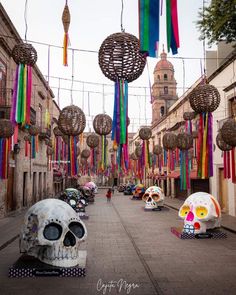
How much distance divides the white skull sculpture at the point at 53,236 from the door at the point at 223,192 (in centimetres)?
1381

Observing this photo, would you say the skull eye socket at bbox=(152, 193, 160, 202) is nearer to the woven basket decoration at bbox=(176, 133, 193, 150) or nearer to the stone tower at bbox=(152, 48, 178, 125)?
the woven basket decoration at bbox=(176, 133, 193, 150)

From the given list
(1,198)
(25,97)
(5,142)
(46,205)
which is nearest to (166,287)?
(46,205)

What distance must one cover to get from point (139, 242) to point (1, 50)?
12.3 metres

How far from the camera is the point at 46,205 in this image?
7352 mm

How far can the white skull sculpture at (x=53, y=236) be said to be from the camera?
22.3 feet

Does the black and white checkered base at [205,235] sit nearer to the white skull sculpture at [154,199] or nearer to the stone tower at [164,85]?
the white skull sculpture at [154,199]

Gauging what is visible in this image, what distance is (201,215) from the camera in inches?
431

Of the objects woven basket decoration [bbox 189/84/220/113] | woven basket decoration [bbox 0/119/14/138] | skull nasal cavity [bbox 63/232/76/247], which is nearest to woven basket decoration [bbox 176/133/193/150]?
woven basket decoration [bbox 189/84/220/113]

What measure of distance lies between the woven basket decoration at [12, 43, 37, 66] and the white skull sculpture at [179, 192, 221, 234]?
23.8 feet

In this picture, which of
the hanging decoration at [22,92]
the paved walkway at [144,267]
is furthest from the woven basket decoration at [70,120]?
the paved walkway at [144,267]

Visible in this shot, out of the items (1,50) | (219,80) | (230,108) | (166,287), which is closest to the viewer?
(166,287)

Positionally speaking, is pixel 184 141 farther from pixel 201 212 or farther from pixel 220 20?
pixel 220 20

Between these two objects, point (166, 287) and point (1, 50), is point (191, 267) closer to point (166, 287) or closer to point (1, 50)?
point (166, 287)

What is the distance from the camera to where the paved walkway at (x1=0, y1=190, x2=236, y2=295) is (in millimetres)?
6199
